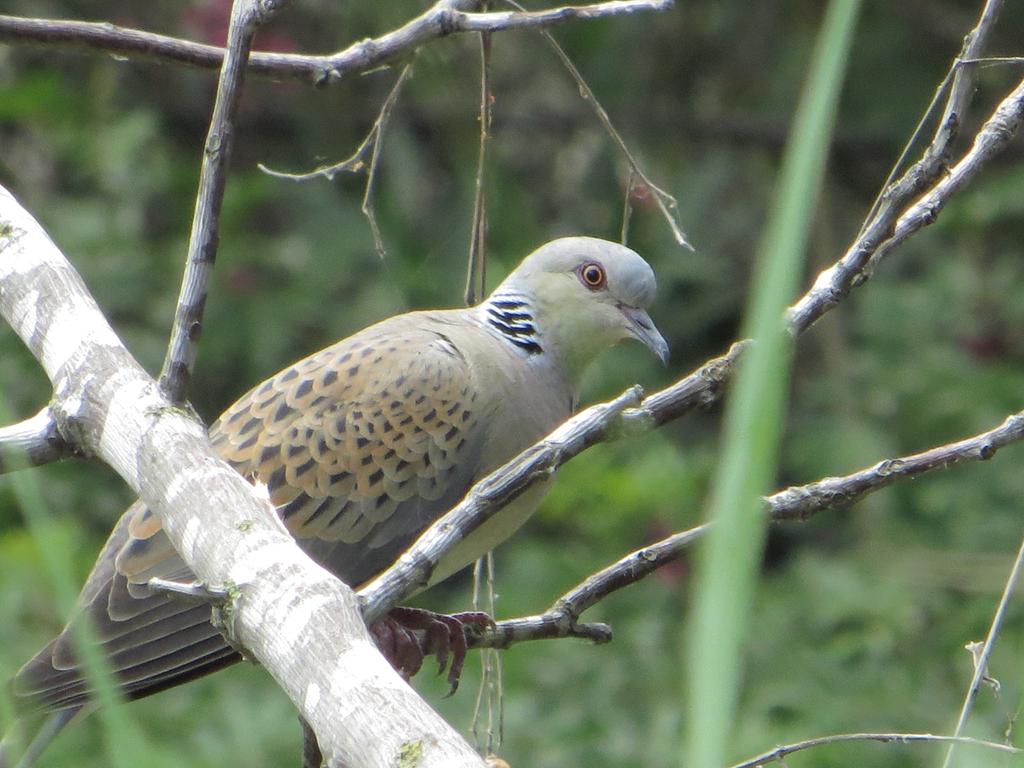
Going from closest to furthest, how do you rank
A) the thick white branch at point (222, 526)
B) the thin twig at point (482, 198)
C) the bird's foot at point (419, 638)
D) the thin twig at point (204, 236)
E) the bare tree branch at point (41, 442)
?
the thick white branch at point (222, 526)
the thin twig at point (204, 236)
the bare tree branch at point (41, 442)
the thin twig at point (482, 198)
the bird's foot at point (419, 638)

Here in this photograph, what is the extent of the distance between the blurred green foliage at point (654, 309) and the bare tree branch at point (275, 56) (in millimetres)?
1194

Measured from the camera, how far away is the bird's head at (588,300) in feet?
10.4

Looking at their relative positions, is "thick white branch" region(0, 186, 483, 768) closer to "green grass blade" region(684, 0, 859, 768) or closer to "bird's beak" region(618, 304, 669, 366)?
"green grass blade" region(684, 0, 859, 768)

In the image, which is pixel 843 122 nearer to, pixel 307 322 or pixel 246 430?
pixel 307 322

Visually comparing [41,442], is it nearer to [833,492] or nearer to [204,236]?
[204,236]

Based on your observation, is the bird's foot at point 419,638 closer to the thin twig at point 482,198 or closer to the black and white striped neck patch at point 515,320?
the thin twig at point 482,198

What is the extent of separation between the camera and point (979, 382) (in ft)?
15.3

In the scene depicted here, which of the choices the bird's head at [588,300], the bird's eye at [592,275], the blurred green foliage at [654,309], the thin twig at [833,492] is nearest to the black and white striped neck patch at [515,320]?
the bird's head at [588,300]

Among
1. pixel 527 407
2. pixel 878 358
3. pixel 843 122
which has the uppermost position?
pixel 843 122

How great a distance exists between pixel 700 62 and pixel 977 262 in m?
1.33

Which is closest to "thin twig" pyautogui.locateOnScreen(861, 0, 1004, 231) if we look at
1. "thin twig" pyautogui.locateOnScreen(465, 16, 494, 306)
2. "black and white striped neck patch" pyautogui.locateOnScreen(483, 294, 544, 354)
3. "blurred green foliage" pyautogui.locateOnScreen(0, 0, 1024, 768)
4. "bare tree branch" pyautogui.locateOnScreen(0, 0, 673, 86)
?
"bare tree branch" pyautogui.locateOnScreen(0, 0, 673, 86)

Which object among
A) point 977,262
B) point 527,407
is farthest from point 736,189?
point 527,407

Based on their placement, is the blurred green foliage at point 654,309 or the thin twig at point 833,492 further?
the blurred green foliage at point 654,309

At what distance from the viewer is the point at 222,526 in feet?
5.19
